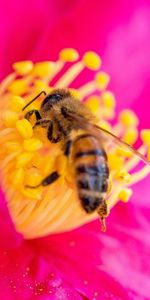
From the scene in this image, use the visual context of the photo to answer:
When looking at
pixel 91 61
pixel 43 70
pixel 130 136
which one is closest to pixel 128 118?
pixel 130 136

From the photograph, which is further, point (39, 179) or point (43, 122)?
point (39, 179)

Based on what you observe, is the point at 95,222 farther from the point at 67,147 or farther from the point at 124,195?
the point at 67,147

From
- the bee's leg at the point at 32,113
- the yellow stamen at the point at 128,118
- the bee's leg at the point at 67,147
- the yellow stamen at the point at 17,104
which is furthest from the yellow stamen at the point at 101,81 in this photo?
the bee's leg at the point at 67,147

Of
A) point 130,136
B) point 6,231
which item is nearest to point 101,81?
point 130,136

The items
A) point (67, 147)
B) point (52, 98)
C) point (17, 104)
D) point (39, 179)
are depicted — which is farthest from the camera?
point (17, 104)

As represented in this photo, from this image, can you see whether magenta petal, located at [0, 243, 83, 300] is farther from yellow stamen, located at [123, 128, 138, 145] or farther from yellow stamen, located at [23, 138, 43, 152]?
yellow stamen, located at [123, 128, 138, 145]

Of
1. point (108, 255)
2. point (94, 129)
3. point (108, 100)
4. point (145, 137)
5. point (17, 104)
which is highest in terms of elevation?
point (17, 104)

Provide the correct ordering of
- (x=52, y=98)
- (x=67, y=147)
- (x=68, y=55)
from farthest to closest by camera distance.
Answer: (x=68, y=55) → (x=52, y=98) → (x=67, y=147)

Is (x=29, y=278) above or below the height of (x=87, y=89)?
below

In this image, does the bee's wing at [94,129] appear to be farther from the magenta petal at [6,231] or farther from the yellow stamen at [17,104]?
the yellow stamen at [17,104]

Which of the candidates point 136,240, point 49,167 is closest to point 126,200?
point 136,240
